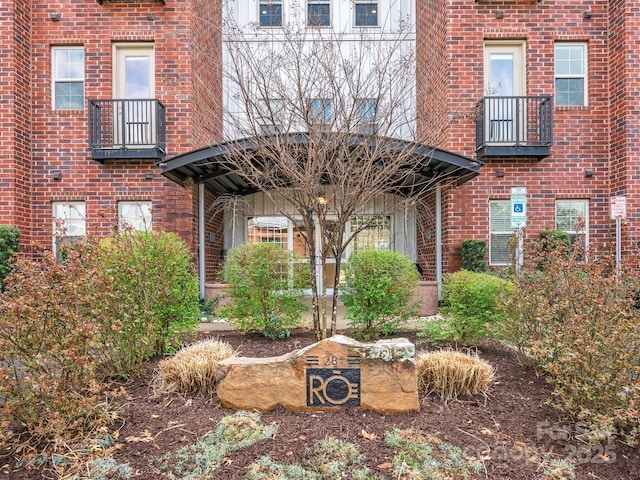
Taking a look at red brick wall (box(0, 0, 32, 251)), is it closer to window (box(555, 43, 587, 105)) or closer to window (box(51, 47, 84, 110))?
window (box(51, 47, 84, 110))

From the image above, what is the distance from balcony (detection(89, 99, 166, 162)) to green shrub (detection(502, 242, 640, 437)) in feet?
24.1

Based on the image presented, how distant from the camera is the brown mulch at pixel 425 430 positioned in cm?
263

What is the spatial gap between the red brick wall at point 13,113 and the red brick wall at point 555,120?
888 centimetres

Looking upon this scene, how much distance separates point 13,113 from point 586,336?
1019cm

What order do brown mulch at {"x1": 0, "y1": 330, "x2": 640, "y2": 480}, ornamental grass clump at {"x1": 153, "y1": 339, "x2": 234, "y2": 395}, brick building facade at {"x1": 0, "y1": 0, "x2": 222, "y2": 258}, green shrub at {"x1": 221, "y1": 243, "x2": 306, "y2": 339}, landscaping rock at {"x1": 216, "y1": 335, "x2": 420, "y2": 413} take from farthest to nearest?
brick building facade at {"x1": 0, "y1": 0, "x2": 222, "y2": 258}
green shrub at {"x1": 221, "y1": 243, "x2": 306, "y2": 339}
ornamental grass clump at {"x1": 153, "y1": 339, "x2": 234, "y2": 395}
landscaping rock at {"x1": 216, "y1": 335, "x2": 420, "y2": 413}
brown mulch at {"x1": 0, "y1": 330, "x2": 640, "y2": 480}

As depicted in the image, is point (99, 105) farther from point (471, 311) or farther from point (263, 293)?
point (471, 311)

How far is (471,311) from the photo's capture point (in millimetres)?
4680

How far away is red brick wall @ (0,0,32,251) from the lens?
783 cm

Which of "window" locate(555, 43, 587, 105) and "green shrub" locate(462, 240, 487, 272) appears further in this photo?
"window" locate(555, 43, 587, 105)

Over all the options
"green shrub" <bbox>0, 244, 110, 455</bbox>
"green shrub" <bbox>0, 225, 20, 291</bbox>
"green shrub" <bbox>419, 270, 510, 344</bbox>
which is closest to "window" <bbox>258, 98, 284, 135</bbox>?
"green shrub" <bbox>0, 244, 110, 455</bbox>

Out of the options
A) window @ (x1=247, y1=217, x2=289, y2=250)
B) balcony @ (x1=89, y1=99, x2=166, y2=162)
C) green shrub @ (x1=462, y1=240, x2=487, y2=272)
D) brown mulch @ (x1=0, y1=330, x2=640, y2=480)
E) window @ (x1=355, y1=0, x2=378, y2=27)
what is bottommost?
brown mulch @ (x1=0, y1=330, x2=640, y2=480)

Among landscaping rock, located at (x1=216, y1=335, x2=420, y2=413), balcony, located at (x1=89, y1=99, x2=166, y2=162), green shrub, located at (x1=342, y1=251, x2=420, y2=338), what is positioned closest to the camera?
landscaping rock, located at (x1=216, y1=335, x2=420, y2=413)

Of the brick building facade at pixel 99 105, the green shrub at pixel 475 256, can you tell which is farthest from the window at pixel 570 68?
the brick building facade at pixel 99 105

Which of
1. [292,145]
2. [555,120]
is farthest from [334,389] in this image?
[555,120]
